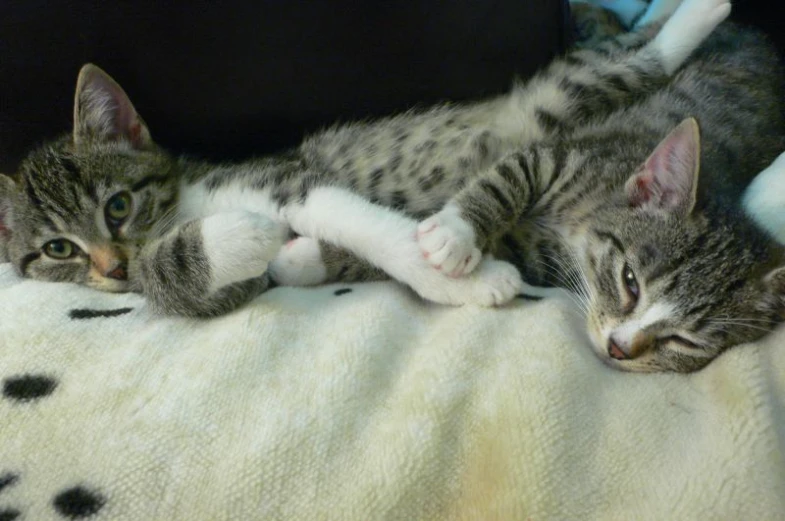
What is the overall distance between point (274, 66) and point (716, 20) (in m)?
1.21

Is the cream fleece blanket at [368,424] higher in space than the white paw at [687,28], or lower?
lower

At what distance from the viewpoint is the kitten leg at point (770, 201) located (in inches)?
47.1

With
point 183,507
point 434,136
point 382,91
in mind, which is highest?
point 382,91

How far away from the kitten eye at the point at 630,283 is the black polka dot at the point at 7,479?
3.44 ft

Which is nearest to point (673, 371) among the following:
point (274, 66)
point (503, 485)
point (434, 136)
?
point (503, 485)

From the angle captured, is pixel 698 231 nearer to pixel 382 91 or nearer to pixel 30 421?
pixel 382 91

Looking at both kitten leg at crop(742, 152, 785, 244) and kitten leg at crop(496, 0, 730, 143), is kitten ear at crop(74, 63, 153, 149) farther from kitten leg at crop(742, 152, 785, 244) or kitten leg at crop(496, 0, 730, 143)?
kitten leg at crop(742, 152, 785, 244)

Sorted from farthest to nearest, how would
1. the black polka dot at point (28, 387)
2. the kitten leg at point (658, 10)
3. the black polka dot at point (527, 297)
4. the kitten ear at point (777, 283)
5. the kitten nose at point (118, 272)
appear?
the kitten leg at point (658, 10) → the kitten nose at point (118, 272) → the black polka dot at point (527, 297) → the kitten ear at point (777, 283) → the black polka dot at point (28, 387)

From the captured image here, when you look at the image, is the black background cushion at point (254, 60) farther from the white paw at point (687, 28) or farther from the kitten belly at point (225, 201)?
the white paw at point (687, 28)

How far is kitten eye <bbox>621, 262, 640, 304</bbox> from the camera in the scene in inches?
44.3

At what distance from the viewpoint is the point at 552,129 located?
160 centimetres

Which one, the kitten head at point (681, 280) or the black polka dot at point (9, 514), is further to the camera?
the kitten head at point (681, 280)

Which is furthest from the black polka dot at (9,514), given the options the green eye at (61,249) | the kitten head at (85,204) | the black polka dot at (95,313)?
the green eye at (61,249)

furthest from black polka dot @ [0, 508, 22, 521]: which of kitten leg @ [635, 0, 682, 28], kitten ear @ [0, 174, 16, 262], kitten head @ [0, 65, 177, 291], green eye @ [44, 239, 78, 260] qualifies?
kitten leg @ [635, 0, 682, 28]
